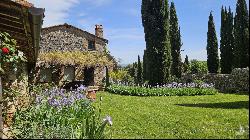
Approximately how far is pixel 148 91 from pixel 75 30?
1850 cm

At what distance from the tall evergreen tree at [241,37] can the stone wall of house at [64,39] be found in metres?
15.4

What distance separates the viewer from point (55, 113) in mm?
10008

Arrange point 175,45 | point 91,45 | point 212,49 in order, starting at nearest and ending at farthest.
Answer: point 175,45 < point 212,49 < point 91,45

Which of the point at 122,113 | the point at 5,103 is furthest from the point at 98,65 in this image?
the point at 5,103

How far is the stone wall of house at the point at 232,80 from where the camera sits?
94.9 ft

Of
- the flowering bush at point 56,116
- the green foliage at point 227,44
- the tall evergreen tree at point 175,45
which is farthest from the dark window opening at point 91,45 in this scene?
the flowering bush at point 56,116

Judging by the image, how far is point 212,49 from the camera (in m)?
43.2

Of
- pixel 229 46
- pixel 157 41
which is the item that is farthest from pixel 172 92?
pixel 229 46

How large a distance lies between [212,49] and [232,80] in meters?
13.1

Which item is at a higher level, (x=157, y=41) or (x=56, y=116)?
(x=157, y=41)

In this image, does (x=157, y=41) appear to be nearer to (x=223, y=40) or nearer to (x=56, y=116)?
(x=223, y=40)

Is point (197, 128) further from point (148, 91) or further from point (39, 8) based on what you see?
point (148, 91)

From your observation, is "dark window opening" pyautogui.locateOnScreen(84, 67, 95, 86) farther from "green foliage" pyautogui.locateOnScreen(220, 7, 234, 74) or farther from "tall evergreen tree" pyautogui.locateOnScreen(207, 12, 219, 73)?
"green foliage" pyautogui.locateOnScreen(220, 7, 234, 74)

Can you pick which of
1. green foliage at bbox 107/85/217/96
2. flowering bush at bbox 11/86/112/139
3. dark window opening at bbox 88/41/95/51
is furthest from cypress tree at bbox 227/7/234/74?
flowering bush at bbox 11/86/112/139
